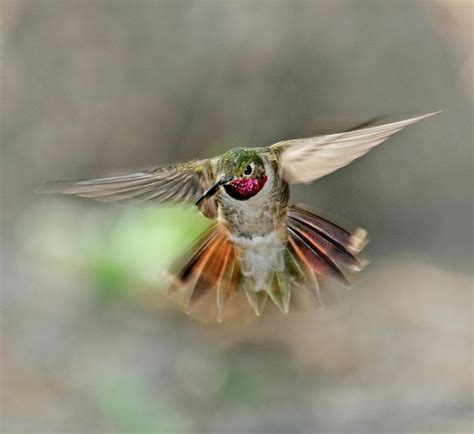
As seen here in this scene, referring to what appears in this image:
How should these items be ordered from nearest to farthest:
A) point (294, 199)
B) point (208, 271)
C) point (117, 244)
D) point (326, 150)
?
point (326, 150) < point (208, 271) < point (117, 244) < point (294, 199)

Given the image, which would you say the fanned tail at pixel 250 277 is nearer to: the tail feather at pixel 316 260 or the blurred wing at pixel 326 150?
the tail feather at pixel 316 260

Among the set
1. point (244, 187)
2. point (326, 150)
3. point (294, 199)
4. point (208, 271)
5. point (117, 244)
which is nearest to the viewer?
point (326, 150)

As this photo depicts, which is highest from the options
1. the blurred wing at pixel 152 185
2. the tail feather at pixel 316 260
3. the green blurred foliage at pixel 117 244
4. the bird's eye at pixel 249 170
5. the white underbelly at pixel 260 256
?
the green blurred foliage at pixel 117 244

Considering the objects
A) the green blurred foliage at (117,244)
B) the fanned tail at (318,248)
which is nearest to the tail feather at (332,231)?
the fanned tail at (318,248)

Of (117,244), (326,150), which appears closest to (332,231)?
(326,150)

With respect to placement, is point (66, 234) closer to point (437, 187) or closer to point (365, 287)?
point (365, 287)

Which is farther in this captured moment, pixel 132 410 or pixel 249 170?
pixel 132 410

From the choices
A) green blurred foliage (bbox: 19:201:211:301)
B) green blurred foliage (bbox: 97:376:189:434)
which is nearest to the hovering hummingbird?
green blurred foliage (bbox: 19:201:211:301)

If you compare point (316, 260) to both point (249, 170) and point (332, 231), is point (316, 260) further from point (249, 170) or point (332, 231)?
point (249, 170)
